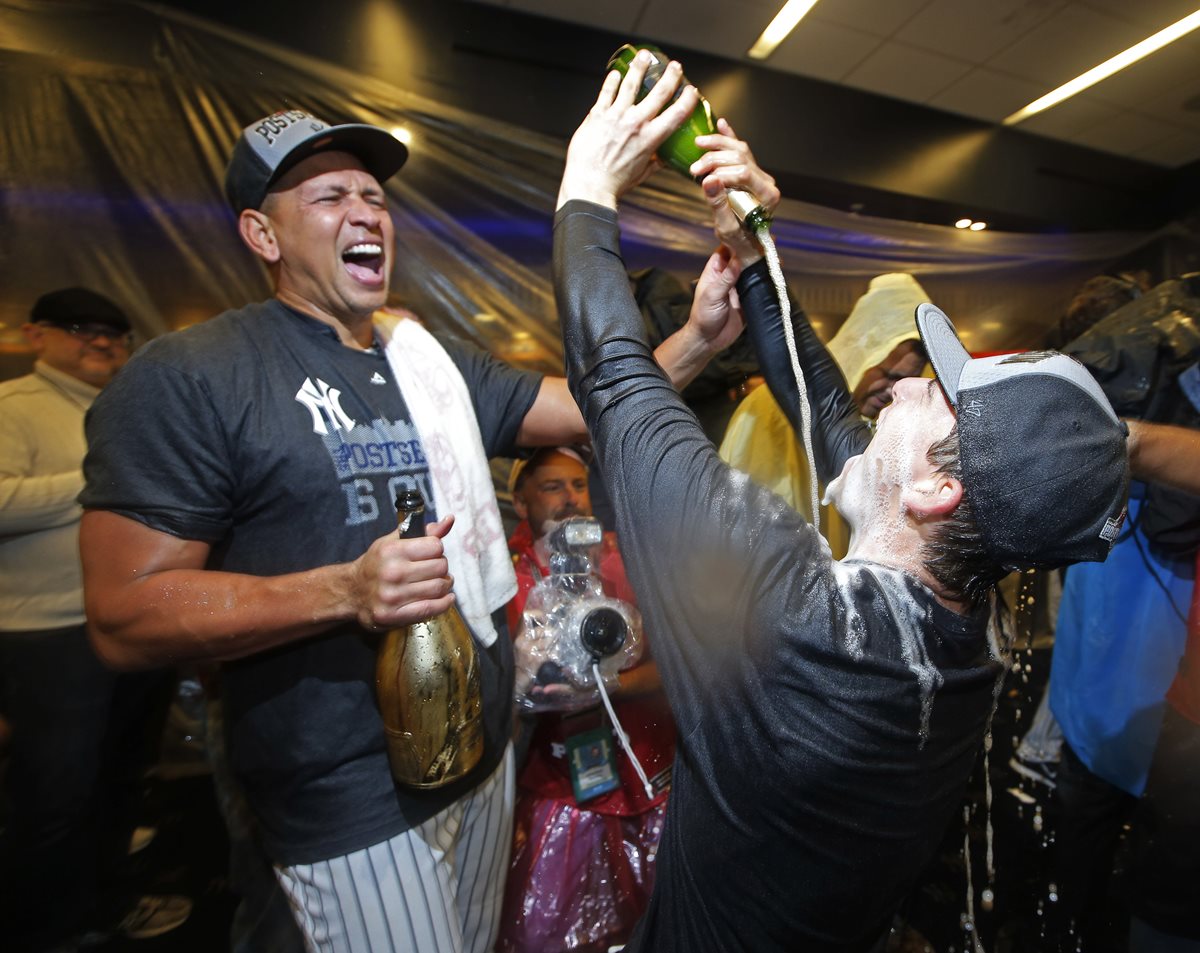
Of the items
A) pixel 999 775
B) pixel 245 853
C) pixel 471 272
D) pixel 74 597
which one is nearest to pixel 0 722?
pixel 74 597

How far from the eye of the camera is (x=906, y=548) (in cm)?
75

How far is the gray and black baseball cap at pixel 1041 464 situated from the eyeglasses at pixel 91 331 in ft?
7.72

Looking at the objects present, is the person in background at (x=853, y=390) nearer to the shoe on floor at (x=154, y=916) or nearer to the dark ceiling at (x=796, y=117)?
the dark ceiling at (x=796, y=117)

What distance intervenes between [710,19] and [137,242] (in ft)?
7.99

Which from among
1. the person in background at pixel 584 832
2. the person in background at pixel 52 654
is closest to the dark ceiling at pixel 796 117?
the person in background at pixel 52 654

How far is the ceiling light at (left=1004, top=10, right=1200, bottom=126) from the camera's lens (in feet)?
6.48

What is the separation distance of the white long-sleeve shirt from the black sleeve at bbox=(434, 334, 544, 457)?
4.74 feet

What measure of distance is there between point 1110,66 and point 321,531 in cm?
355

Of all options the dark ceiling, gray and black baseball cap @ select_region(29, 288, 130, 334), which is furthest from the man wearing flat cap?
the dark ceiling

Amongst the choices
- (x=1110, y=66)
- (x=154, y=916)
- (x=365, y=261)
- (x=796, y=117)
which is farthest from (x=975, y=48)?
(x=154, y=916)

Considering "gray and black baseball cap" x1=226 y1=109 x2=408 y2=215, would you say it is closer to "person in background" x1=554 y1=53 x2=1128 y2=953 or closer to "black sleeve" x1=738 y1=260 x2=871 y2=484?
"person in background" x1=554 y1=53 x2=1128 y2=953

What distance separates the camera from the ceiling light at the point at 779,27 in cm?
242

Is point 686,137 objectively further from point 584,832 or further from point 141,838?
point 141,838

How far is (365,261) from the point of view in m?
1.24
